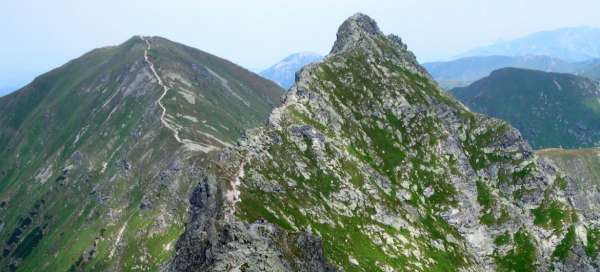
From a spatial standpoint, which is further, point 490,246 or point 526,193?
point 526,193

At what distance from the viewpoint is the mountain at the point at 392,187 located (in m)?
128

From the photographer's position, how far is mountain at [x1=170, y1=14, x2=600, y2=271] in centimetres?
12756

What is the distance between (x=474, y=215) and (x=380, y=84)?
194 ft

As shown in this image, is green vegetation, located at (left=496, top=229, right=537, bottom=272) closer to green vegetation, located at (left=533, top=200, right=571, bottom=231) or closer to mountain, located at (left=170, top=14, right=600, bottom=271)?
mountain, located at (left=170, top=14, right=600, bottom=271)

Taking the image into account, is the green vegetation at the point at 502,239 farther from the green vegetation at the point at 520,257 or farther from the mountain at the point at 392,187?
the green vegetation at the point at 520,257

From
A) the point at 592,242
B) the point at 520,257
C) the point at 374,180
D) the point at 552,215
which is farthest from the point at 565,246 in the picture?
the point at 374,180

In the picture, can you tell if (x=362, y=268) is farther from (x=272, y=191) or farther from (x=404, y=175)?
(x=404, y=175)

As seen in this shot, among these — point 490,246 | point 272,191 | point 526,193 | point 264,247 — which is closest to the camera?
point 264,247

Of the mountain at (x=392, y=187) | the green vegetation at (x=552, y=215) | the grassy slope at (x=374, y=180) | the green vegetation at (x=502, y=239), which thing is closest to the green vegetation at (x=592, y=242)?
the mountain at (x=392, y=187)

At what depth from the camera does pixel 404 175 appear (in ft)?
569

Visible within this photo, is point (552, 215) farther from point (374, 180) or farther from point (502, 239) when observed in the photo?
point (374, 180)

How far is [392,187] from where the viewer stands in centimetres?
16725

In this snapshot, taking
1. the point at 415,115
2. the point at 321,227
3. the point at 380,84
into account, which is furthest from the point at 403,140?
the point at 321,227

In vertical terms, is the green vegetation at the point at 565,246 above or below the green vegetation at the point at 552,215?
below
